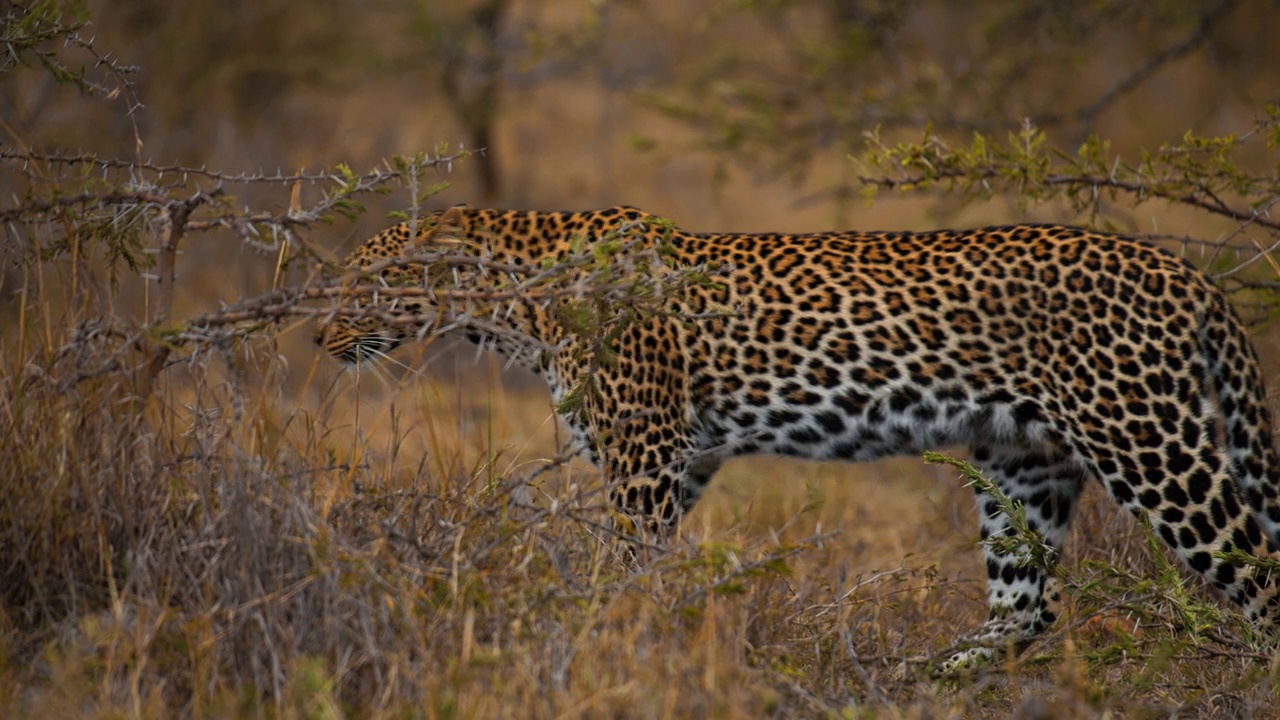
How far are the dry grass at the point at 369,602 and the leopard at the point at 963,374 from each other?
1.90 ft

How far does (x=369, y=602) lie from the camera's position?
4.15m

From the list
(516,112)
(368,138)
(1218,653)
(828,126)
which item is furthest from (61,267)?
(516,112)

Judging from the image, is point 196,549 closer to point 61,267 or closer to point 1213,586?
point 61,267

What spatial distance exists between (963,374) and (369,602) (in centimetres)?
276

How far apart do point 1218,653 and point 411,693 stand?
2.68m

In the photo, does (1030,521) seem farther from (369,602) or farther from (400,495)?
(369,602)

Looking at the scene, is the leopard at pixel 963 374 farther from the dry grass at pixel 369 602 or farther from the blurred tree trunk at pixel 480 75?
the blurred tree trunk at pixel 480 75

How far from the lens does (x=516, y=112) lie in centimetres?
1922

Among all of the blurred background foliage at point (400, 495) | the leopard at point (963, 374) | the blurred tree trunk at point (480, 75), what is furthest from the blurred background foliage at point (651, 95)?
the leopard at point (963, 374)

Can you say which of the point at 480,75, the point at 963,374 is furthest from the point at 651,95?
the point at 963,374

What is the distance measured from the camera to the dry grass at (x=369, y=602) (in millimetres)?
3924

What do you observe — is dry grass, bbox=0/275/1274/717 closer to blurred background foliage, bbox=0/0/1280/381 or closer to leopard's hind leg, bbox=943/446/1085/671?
leopard's hind leg, bbox=943/446/1085/671

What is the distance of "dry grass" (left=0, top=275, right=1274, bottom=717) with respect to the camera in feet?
12.9

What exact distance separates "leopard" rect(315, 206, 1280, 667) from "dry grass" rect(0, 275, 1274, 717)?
58 centimetres
